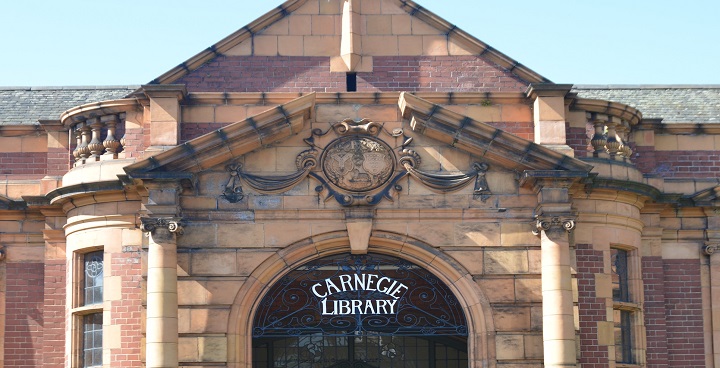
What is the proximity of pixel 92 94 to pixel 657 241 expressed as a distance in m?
11.8

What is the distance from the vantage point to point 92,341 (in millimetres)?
24578

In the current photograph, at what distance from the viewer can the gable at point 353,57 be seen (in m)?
25.3

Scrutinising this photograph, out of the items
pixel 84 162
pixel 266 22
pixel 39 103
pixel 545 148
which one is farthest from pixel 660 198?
pixel 39 103

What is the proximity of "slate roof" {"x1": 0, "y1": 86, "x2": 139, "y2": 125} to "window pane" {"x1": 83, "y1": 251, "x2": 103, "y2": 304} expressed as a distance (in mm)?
3964

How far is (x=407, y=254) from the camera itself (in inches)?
928

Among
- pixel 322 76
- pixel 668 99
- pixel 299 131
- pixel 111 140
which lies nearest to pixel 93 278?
pixel 111 140

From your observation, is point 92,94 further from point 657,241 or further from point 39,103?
point 657,241

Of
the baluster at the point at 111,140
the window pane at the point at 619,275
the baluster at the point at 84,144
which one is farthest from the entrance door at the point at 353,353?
the baluster at the point at 84,144

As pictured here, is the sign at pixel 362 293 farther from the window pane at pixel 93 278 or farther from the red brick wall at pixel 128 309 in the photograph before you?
the window pane at pixel 93 278

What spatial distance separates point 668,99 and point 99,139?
38.5 feet

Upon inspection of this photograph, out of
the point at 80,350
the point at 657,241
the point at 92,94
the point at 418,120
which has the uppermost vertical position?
the point at 92,94

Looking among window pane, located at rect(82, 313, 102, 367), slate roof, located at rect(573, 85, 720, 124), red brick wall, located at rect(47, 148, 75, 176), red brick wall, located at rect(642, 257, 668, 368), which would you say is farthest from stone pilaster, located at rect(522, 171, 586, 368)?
red brick wall, located at rect(47, 148, 75, 176)

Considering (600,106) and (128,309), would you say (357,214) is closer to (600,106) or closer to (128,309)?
(128,309)

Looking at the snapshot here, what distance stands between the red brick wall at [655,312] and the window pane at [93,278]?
952cm
